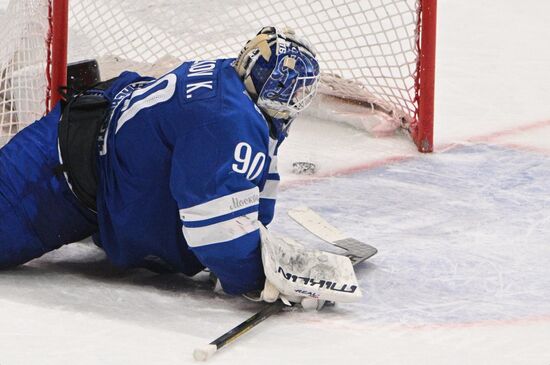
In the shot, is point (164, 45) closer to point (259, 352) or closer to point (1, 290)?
point (1, 290)

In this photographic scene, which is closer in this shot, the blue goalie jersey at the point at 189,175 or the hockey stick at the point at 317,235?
the hockey stick at the point at 317,235

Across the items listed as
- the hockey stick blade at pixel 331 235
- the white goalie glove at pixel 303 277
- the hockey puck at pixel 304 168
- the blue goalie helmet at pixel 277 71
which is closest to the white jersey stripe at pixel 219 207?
the white goalie glove at pixel 303 277

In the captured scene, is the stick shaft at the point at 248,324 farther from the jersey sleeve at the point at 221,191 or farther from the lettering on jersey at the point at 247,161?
the lettering on jersey at the point at 247,161

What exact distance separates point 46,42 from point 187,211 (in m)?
1.47

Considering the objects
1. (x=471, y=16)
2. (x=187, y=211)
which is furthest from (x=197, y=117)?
(x=471, y=16)

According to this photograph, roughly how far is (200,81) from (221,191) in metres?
0.31

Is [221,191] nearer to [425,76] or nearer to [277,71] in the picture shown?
[277,71]

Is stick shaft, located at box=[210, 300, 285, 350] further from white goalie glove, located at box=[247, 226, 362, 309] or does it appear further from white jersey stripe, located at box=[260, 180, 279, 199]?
white jersey stripe, located at box=[260, 180, 279, 199]

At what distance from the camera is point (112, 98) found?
351 cm

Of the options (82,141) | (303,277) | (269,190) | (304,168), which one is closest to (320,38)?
(304,168)

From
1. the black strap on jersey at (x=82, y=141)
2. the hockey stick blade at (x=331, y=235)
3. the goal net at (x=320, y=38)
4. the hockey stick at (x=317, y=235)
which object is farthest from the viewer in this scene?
the goal net at (x=320, y=38)

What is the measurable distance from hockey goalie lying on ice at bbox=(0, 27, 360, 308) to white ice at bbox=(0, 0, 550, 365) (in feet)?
0.36

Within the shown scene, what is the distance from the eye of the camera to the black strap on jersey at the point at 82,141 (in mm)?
3350

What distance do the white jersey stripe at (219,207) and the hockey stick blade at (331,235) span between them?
604 mm
